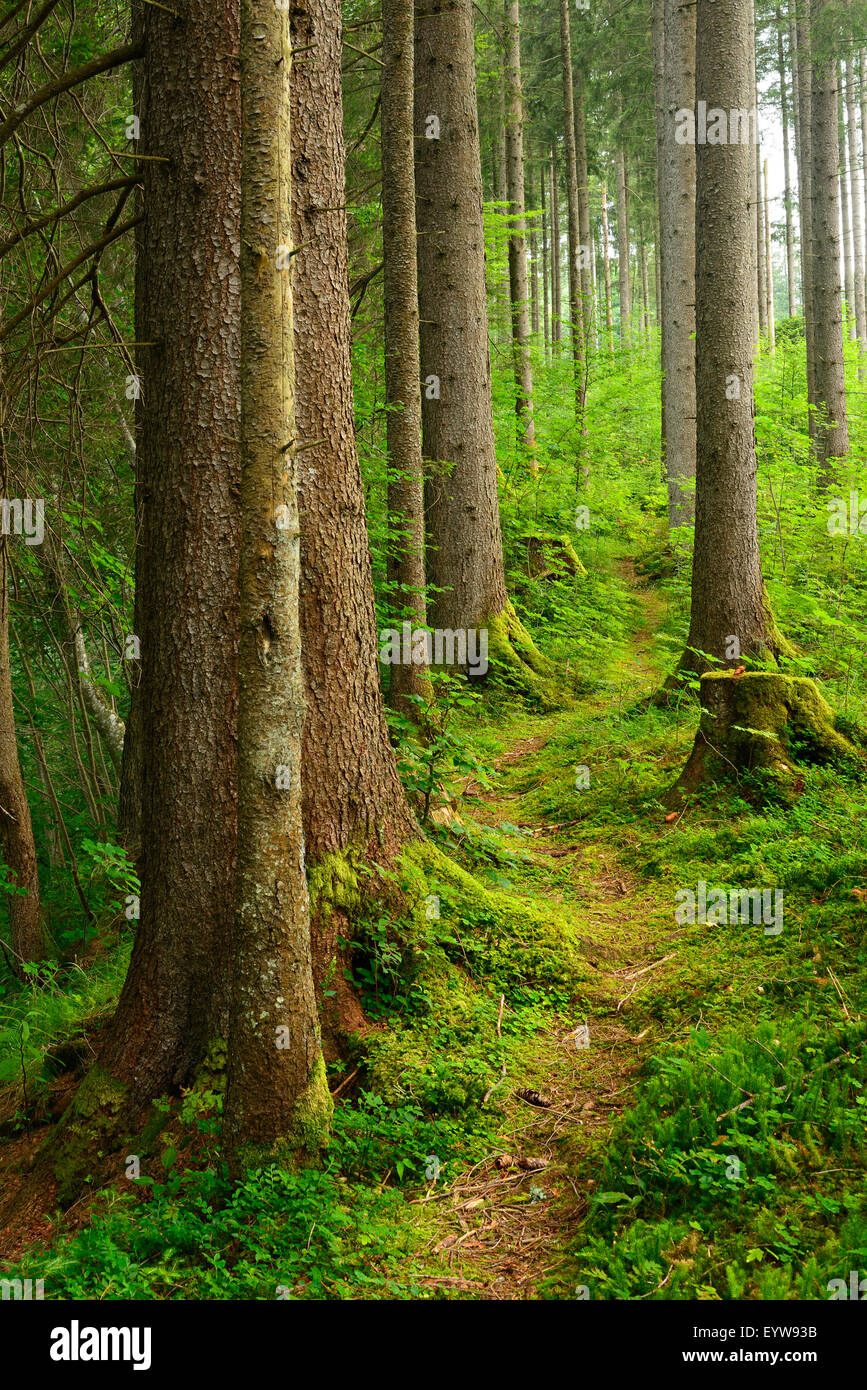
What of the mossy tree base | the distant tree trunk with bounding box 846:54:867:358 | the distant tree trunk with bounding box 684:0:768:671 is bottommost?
the mossy tree base

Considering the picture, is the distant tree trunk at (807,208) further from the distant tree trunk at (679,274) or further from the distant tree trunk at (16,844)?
the distant tree trunk at (16,844)

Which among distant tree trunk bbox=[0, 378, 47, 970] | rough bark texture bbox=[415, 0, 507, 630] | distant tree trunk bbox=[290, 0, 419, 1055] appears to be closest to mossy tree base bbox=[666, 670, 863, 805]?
distant tree trunk bbox=[290, 0, 419, 1055]

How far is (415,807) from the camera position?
5.44 meters

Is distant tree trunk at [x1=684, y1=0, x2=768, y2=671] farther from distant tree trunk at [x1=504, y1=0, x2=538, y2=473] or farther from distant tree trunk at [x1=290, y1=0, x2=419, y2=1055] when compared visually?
distant tree trunk at [x1=504, y1=0, x2=538, y2=473]

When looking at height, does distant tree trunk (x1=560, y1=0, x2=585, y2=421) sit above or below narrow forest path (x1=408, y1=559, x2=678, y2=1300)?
above

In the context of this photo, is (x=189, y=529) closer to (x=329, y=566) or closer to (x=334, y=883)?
(x=329, y=566)

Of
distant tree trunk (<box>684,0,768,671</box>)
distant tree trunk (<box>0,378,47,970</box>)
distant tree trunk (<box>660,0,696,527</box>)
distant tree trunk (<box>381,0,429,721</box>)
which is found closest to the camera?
distant tree trunk (<box>381,0,429,721</box>)

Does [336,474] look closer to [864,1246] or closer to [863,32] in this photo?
[864,1246]

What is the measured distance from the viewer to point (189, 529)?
3.82 m

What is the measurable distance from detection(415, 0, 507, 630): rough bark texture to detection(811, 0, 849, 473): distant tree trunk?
7.26 m

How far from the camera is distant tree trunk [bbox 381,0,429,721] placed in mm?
6465

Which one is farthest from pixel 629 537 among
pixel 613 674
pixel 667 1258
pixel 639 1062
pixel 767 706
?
pixel 667 1258
